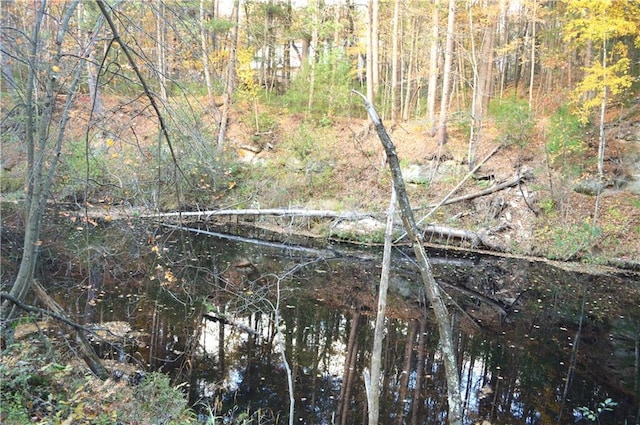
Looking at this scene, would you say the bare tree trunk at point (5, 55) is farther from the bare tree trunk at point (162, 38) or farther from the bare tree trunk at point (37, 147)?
the bare tree trunk at point (162, 38)

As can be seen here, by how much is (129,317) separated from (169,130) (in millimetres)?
6903

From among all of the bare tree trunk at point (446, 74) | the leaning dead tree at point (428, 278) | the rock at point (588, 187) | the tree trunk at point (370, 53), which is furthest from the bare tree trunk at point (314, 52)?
the leaning dead tree at point (428, 278)

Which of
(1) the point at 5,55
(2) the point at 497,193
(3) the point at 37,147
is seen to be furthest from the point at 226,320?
(2) the point at 497,193

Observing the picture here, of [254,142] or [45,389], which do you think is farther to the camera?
[254,142]

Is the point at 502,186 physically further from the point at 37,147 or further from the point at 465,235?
the point at 37,147

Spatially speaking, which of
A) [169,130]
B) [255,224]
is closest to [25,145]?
[169,130]

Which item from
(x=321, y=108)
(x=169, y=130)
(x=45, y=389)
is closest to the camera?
(x=169, y=130)

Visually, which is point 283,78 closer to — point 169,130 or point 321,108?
point 321,108

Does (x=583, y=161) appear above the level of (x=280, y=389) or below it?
above

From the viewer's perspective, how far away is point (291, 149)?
21203 millimetres

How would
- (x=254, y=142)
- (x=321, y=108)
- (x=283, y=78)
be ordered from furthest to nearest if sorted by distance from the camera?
1. (x=283, y=78)
2. (x=321, y=108)
3. (x=254, y=142)

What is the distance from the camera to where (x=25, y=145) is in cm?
488

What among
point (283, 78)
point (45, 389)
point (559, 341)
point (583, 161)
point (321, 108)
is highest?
point (283, 78)

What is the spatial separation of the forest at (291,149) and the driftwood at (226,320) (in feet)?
3.37
